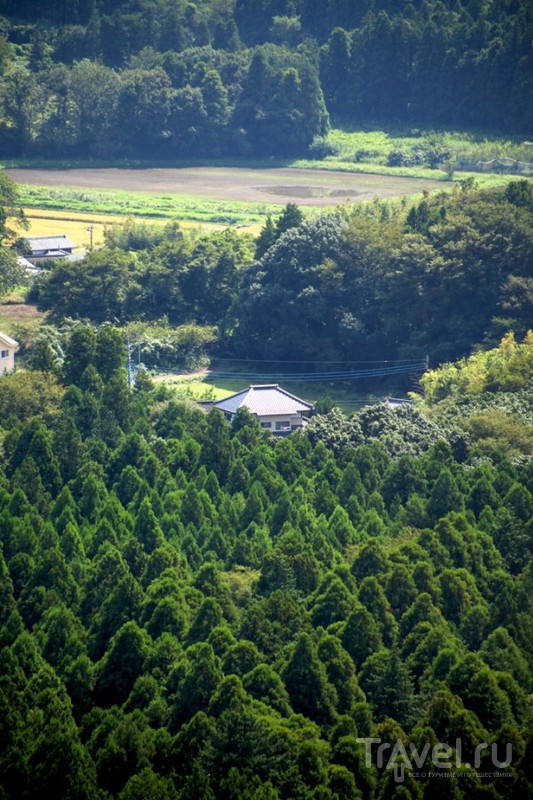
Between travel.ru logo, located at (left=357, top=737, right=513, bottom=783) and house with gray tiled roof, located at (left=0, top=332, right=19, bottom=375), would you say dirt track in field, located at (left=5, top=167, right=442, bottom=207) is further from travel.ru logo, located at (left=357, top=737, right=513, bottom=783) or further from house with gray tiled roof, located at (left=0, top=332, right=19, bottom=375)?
travel.ru logo, located at (left=357, top=737, right=513, bottom=783)

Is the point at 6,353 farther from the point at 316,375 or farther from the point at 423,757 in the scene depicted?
the point at 423,757

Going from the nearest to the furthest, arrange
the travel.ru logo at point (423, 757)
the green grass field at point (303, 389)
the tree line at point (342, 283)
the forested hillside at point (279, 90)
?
the travel.ru logo at point (423, 757) → the green grass field at point (303, 389) → the tree line at point (342, 283) → the forested hillside at point (279, 90)

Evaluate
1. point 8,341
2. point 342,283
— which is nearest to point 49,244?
point 342,283

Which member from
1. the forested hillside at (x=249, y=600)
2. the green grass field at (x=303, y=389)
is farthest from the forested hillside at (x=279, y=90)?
the forested hillside at (x=249, y=600)

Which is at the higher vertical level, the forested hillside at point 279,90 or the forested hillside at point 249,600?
the forested hillside at point 279,90

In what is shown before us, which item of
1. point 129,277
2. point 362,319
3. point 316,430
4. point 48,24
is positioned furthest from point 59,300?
point 48,24

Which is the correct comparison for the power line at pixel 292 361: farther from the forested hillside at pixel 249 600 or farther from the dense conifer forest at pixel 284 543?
the forested hillside at pixel 249 600

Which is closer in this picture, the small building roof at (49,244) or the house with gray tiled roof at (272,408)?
the house with gray tiled roof at (272,408)

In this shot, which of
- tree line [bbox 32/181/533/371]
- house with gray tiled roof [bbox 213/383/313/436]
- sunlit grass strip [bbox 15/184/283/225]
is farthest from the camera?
sunlit grass strip [bbox 15/184/283/225]

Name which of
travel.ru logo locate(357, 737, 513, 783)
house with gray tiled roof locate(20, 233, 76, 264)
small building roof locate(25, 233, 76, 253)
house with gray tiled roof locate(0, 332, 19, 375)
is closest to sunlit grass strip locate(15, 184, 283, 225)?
small building roof locate(25, 233, 76, 253)
